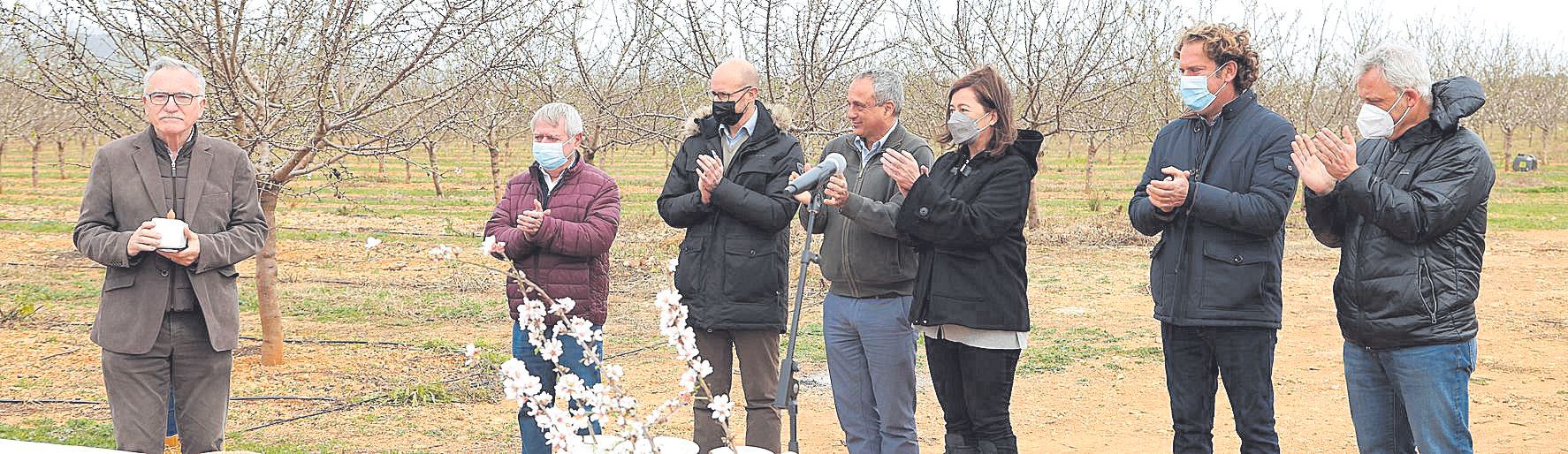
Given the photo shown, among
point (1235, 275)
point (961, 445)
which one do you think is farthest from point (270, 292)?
point (1235, 275)

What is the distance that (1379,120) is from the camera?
3184 mm

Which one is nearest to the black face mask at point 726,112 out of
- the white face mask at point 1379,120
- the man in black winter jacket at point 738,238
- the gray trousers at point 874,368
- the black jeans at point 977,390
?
the man in black winter jacket at point 738,238

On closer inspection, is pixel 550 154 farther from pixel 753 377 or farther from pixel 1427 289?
pixel 1427 289

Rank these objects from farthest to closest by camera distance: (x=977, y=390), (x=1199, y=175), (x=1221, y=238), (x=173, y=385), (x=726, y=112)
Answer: (x=726, y=112), (x=173, y=385), (x=977, y=390), (x=1199, y=175), (x=1221, y=238)

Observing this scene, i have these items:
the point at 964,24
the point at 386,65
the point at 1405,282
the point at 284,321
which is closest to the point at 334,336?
the point at 284,321

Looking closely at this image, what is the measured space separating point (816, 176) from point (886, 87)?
2.87 ft

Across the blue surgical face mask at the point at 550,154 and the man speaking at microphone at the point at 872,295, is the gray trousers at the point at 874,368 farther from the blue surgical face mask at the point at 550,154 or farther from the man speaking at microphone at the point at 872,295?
the blue surgical face mask at the point at 550,154

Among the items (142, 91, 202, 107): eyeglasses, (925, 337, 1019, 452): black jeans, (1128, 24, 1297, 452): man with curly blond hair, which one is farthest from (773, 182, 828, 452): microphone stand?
(142, 91, 202, 107): eyeglasses

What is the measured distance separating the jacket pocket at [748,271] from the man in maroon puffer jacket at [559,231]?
46 cm

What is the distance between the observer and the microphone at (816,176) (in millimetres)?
3193

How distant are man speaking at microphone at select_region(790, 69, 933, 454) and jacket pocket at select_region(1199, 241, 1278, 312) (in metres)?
0.99

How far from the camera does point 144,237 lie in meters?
3.50

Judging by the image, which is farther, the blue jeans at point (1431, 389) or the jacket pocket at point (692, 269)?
Answer: the jacket pocket at point (692, 269)

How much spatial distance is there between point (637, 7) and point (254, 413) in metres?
6.72
